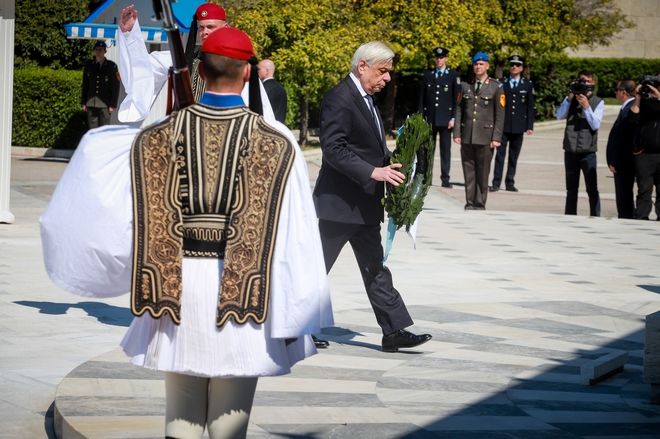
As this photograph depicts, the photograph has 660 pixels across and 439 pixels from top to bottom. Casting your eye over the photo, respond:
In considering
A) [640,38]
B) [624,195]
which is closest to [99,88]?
[624,195]

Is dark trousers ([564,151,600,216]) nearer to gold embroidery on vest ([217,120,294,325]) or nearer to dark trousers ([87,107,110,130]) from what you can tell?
dark trousers ([87,107,110,130])

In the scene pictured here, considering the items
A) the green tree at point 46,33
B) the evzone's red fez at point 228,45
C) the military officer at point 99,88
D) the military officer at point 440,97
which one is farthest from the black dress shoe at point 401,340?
the green tree at point 46,33

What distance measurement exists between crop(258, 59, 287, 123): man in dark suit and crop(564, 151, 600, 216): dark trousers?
658cm

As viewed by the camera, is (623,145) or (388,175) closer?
(388,175)

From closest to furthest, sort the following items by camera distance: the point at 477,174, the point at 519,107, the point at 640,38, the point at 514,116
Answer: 1. the point at 477,174
2. the point at 519,107
3. the point at 514,116
4. the point at 640,38

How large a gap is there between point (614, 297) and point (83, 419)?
5605 millimetres

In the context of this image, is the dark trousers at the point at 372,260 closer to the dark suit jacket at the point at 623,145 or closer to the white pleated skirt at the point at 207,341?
the white pleated skirt at the point at 207,341

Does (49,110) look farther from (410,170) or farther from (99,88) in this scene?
(410,170)

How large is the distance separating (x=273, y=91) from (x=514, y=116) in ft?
33.3

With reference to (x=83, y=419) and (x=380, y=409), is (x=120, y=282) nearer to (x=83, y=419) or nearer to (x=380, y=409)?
(x=83, y=419)

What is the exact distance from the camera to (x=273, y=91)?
10359 millimetres

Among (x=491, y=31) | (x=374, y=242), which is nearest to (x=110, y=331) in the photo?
(x=374, y=242)

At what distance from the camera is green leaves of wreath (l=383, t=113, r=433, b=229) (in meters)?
7.62

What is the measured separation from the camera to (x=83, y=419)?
5.88 metres
